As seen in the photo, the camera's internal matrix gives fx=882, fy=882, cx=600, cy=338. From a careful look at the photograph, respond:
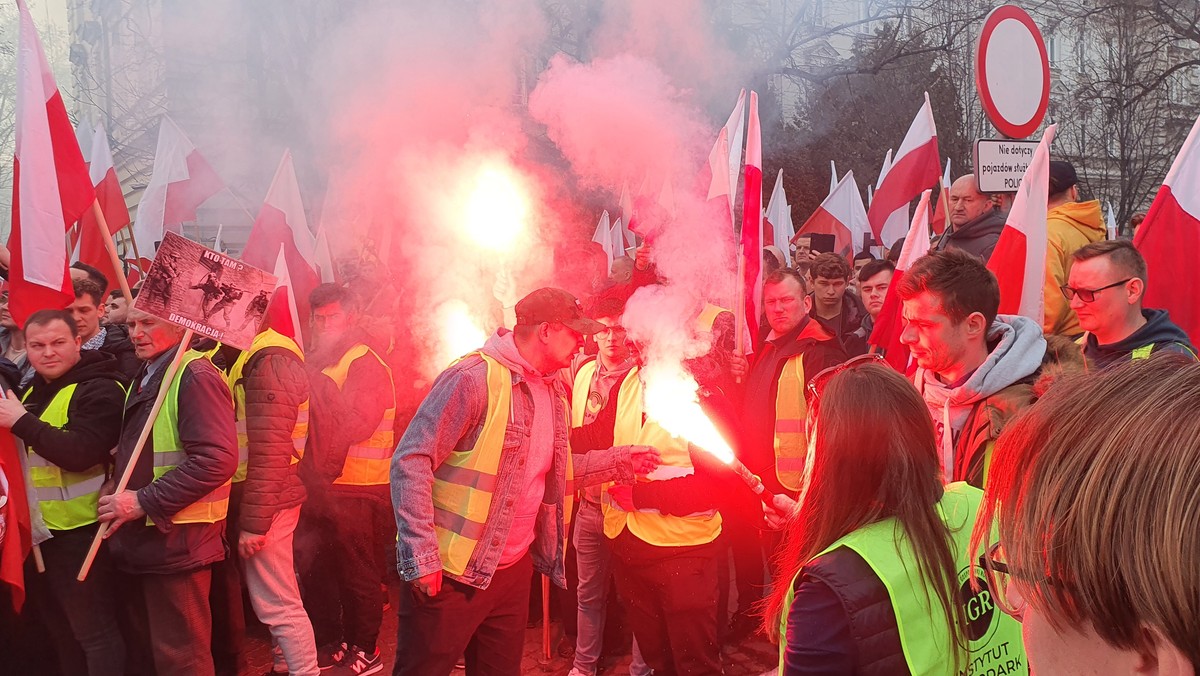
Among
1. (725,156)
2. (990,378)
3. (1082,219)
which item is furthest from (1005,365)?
(725,156)

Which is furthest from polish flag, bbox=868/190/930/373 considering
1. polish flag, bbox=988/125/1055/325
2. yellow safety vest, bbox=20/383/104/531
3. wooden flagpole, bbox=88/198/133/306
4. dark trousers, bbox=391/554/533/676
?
yellow safety vest, bbox=20/383/104/531

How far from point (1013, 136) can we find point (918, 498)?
12.9 ft

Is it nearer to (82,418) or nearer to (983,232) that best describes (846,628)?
(82,418)

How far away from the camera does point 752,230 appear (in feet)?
16.8

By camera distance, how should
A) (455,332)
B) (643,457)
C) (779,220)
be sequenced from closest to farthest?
(643,457)
(455,332)
(779,220)

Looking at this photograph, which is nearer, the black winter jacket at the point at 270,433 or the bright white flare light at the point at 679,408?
the bright white flare light at the point at 679,408

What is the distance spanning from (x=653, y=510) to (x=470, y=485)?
3.04 ft

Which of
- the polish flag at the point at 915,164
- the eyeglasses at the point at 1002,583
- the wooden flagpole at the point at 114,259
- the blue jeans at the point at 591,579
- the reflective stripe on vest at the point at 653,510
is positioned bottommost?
the blue jeans at the point at 591,579

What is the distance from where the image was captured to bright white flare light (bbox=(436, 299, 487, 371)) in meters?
6.29

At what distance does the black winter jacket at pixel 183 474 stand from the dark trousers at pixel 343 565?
3.99 feet

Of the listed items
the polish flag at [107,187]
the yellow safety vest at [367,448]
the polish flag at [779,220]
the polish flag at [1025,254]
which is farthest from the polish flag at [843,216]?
the polish flag at [107,187]

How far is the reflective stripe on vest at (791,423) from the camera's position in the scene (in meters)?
5.09

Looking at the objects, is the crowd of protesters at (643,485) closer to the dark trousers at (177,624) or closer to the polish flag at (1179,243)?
the dark trousers at (177,624)

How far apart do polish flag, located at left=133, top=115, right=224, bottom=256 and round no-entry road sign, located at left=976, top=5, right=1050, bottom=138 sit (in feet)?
22.1
